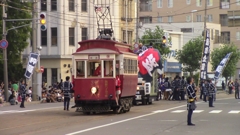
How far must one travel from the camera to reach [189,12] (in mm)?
91562

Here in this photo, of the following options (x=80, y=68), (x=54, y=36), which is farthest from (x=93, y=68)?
(x=54, y=36)

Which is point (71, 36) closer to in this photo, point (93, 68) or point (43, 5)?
point (43, 5)

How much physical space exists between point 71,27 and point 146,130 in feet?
129

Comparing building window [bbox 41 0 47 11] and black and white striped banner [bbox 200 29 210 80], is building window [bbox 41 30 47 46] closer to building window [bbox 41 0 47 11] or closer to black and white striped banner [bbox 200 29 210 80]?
building window [bbox 41 0 47 11]

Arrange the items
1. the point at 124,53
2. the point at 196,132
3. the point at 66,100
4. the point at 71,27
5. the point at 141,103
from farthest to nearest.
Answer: the point at 71,27
the point at 141,103
the point at 66,100
the point at 124,53
the point at 196,132

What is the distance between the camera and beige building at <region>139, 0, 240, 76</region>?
92688mm

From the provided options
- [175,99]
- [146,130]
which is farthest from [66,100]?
[175,99]

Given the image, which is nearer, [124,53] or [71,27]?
[124,53]

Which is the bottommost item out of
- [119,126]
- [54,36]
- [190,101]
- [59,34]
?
[119,126]

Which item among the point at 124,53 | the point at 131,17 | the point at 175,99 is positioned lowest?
the point at 175,99

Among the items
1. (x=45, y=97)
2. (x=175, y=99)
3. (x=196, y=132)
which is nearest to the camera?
(x=196, y=132)

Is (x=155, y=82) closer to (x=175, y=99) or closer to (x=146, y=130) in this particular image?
(x=175, y=99)

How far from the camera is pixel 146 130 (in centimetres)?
1903

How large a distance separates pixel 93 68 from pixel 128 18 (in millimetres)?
37469
